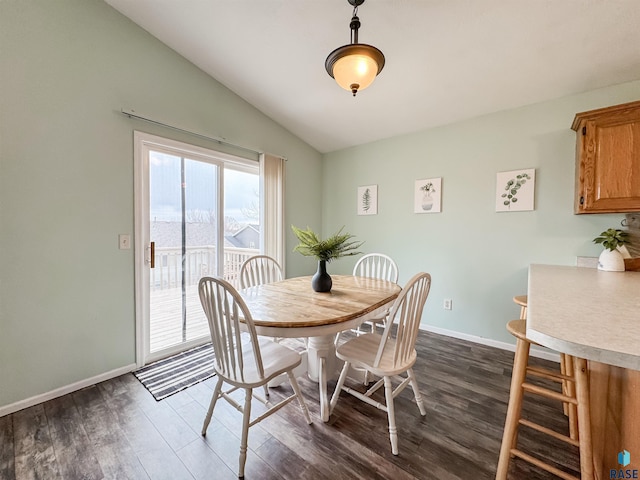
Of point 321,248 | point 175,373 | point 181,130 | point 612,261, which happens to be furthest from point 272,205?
point 612,261

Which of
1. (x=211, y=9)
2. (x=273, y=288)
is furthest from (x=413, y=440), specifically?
(x=211, y=9)

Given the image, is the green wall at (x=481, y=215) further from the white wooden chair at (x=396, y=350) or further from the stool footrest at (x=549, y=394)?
the stool footrest at (x=549, y=394)

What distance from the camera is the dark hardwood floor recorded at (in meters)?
1.30

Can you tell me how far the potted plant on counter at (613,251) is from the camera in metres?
1.96

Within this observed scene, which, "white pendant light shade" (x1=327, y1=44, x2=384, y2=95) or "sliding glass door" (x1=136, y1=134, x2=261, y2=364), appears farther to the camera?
"sliding glass door" (x1=136, y1=134, x2=261, y2=364)

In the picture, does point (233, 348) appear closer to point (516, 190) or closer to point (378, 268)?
point (378, 268)

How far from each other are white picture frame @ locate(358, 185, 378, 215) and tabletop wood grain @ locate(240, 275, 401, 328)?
4.83 feet

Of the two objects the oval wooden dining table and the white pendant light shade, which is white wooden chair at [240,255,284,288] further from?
the white pendant light shade

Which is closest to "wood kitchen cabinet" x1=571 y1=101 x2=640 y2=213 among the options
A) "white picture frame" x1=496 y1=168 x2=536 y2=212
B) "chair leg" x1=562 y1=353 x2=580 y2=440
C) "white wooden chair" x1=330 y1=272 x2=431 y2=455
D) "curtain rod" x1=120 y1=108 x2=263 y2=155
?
"white picture frame" x1=496 y1=168 x2=536 y2=212

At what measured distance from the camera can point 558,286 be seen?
139cm

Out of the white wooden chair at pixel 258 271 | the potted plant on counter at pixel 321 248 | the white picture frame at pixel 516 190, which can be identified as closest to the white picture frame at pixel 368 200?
the white picture frame at pixel 516 190

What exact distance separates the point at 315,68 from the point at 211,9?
2.99ft

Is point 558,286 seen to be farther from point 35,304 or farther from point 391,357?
point 35,304

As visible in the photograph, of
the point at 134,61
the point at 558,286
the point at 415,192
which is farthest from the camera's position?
the point at 415,192
